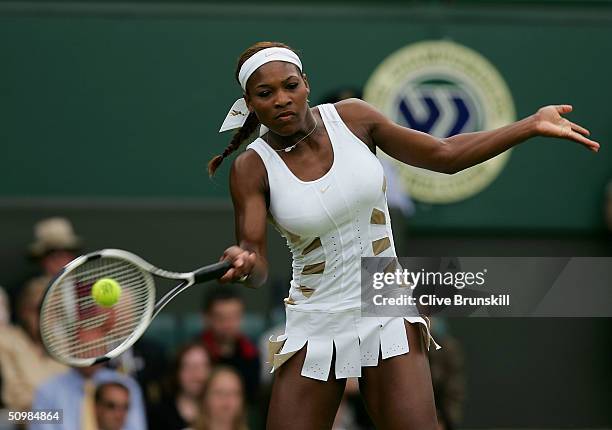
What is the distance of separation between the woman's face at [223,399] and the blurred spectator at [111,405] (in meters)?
0.44

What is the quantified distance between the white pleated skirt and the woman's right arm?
28 centimetres

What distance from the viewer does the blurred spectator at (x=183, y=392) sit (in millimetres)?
7511

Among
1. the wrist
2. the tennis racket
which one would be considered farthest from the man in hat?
the wrist

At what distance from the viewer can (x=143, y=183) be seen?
941 centimetres

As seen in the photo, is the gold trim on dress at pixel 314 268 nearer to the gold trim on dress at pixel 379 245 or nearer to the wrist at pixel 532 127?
the gold trim on dress at pixel 379 245

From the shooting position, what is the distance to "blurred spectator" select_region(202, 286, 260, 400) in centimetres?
772

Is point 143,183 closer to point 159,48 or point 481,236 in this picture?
point 159,48

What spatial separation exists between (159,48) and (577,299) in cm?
393

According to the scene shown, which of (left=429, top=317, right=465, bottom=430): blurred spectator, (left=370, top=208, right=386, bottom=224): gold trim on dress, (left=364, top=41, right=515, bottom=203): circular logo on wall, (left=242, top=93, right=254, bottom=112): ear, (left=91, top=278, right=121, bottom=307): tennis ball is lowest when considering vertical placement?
(left=91, top=278, right=121, bottom=307): tennis ball

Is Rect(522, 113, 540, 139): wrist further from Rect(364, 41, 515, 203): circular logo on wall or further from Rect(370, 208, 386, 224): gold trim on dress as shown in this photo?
Rect(364, 41, 515, 203): circular logo on wall

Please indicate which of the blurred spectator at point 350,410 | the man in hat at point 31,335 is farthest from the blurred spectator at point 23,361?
the blurred spectator at point 350,410

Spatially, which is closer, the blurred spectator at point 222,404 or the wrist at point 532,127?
the wrist at point 532,127

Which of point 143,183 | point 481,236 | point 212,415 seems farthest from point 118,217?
point 481,236

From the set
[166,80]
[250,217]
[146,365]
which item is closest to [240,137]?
[250,217]
